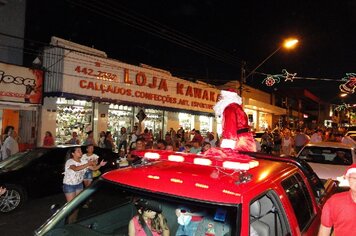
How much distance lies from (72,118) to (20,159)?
26.4 ft

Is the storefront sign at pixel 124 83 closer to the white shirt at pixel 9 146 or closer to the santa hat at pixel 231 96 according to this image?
the white shirt at pixel 9 146

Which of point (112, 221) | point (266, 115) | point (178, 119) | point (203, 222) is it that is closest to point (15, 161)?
point (112, 221)

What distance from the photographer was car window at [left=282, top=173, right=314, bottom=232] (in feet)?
11.4

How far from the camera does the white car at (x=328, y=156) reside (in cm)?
979

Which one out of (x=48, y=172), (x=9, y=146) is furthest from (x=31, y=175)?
(x=9, y=146)

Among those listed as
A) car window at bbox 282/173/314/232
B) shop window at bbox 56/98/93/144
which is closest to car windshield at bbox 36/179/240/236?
car window at bbox 282/173/314/232

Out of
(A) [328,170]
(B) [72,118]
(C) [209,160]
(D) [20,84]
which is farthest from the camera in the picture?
(B) [72,118]

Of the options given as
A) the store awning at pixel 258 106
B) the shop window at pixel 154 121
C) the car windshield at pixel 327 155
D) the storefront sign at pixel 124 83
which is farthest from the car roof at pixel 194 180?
the store awning at pixel 258 106

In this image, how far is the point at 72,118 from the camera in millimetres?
17438

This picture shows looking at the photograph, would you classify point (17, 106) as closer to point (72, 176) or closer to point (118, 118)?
point (118, 118)

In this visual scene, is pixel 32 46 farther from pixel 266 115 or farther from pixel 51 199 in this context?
pixel 266 115

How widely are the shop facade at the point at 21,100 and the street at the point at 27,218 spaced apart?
5.76 meters

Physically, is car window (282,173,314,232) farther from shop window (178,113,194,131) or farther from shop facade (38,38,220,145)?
shop window (178,113,194,131)

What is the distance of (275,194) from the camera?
3.12 metres
